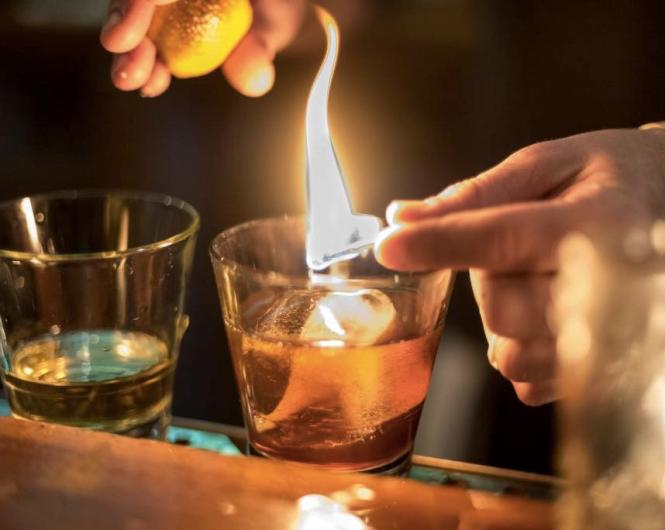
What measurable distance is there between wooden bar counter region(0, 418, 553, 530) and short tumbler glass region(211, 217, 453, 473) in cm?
7

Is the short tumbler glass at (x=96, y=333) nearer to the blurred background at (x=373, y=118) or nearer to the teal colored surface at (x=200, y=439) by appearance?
the teal colored surface at (x=200, y=439)

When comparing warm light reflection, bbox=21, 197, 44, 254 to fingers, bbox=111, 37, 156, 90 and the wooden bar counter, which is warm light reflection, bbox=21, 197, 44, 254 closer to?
fingers, bbox=111, 37, 156, 90

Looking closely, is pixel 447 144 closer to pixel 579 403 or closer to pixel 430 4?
pixel 430 4

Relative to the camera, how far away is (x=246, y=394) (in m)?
0.52

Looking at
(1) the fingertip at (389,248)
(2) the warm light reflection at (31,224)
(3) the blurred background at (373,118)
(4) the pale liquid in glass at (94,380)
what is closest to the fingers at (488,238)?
(1) the fingertip at (389,248)

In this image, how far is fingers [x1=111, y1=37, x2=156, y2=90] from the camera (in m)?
0.65

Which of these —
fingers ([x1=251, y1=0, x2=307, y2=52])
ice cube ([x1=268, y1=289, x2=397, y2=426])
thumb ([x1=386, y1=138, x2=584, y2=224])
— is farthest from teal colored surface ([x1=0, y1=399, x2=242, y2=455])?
fingers ([x1=251, y1=0, x2=307, y2=52])

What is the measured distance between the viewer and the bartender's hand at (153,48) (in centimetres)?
63

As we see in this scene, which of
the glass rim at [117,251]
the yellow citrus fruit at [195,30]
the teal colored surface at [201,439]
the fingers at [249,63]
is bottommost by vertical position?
the teal colored surface at [201,439]

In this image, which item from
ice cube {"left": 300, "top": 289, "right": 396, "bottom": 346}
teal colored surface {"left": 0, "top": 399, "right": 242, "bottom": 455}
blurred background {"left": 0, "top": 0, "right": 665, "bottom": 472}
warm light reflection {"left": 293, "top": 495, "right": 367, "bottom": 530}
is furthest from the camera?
blurred background {"left": 0, "top": 0, "right": 665, "bottom": 472}

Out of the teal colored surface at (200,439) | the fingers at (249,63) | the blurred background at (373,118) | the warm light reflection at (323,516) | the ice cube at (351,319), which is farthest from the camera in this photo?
the blurred background at (373,118)

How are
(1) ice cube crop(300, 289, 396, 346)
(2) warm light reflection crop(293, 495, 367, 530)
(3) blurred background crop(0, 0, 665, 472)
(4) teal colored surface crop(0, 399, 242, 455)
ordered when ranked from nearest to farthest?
(2) warm light reflection crop(293, 495, 367, 530) < (1) ice cube crop(300, 289, 396, 346) < (4) teal colored surface crop(0, 399, 242, 455) < (3) blurred background crop(0, 0, 665, 472)

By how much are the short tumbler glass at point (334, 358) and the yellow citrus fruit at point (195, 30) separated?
208mm

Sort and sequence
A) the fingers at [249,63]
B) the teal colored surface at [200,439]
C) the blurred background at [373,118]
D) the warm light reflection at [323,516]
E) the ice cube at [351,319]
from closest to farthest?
the warm light reflection at [323,516] → the ice cube at [351,319] → the teal colored surface at [200,439] → the fingers at [249,63] → the blurred background at [373,118]
